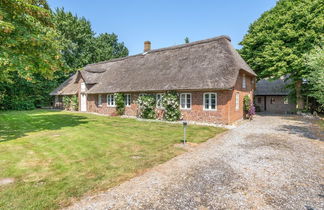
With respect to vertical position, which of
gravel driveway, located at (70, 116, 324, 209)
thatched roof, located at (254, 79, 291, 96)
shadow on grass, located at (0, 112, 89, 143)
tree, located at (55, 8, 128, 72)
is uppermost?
tree, located at (55, 8, 128, 72)

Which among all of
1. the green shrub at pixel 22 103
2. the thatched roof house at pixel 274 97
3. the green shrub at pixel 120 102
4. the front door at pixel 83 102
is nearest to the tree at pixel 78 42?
the green shrub at pixel 22 103

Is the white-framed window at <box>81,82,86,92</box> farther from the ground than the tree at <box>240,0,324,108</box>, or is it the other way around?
the tree at <box>240,0,324,108</box>

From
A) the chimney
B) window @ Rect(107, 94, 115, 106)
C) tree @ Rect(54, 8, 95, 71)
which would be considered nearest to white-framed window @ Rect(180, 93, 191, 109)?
window @ Rect(107, 94, 115, 106)

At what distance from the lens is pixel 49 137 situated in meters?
9.79

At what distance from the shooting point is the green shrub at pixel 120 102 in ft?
65.6

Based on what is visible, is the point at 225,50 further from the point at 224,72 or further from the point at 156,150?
the point at 156,150

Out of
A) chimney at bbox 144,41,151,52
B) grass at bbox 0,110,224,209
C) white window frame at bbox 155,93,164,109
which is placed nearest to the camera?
grass at bbox 0,110,224,209

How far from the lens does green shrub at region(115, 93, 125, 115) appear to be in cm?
2000

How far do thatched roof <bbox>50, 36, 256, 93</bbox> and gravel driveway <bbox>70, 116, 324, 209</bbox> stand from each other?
6.88 metres

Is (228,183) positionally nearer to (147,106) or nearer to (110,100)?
(147,106)

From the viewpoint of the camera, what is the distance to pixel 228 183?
4.86 metres

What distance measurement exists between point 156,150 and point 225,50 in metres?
12.5

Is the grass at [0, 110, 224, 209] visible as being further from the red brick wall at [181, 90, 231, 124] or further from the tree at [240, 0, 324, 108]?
the tree at [240, 0, 324, 108]

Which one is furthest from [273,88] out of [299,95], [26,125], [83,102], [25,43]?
[26,125]
